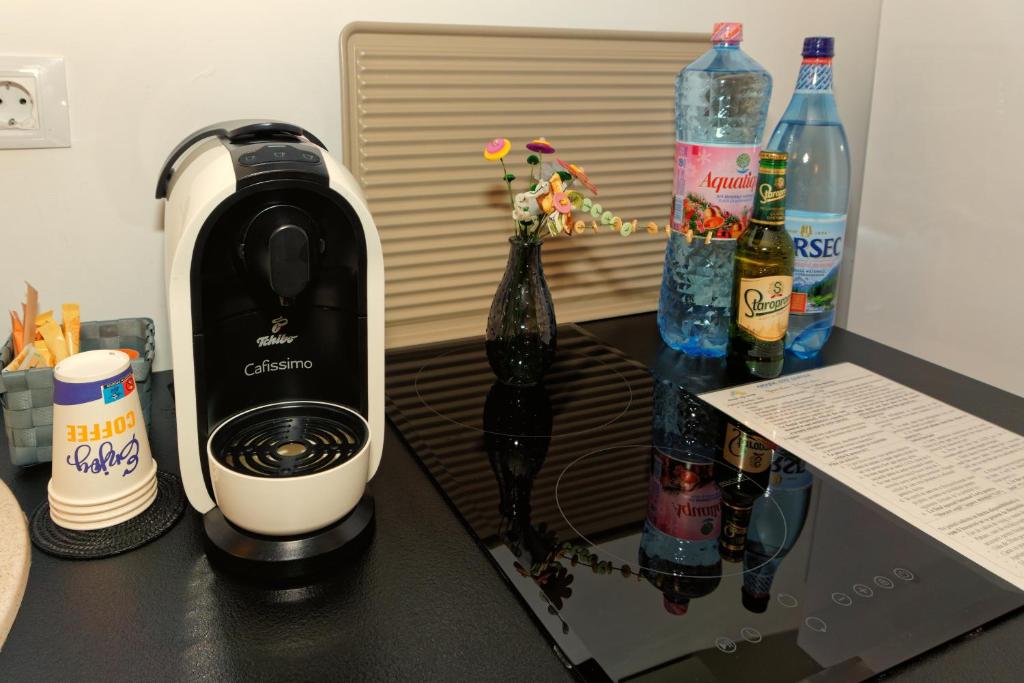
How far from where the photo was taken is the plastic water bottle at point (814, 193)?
3.64 ft

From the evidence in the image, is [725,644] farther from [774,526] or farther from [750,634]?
[774,526]

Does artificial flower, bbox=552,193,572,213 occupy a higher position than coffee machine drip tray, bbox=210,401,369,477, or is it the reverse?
artificial flower, bbox=552,193,572,213

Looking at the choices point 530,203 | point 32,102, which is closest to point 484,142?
point 530,203

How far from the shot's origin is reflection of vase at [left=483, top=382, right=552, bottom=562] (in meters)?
0.74

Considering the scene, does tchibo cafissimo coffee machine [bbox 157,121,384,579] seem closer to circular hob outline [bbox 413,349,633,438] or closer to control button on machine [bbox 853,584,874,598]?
circular hob outline [bbox 413,349,633,438]

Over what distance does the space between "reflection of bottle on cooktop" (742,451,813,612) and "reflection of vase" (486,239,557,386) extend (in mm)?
309

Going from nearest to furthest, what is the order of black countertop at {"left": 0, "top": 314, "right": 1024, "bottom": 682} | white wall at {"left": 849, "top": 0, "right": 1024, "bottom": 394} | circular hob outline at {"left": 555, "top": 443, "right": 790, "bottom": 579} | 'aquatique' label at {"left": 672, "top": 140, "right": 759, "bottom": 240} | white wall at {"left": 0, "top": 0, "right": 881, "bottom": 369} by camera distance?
black countertop at {"left": 0, "top": 314, "right": 1024, "bottom": 682} → circular hob outline at {"left": 555, "top": 443, "right": 790, "bottom": 579} → white wall at {"left": 0, "top": 0, "right": 881, "bottom": 369} → 'aquatique' label at {"left": 672, "top": 140, "right": 759, "bottom": 240} → white wall at {"left": 849, "top": 0, "right": 1024, "bottom": 394}

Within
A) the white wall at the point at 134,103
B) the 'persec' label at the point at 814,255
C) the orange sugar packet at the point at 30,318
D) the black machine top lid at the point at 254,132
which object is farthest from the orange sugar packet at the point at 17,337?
the 'persec' label at the point at 814,255

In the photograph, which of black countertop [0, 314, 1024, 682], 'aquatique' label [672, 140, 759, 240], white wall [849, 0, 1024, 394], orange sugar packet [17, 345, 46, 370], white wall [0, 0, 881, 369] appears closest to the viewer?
black countertop [0, 314, 1024, 682]

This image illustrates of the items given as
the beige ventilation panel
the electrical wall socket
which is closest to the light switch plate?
the electrical wall socket

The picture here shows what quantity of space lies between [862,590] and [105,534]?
655mm

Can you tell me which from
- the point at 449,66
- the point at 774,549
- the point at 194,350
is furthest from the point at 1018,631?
the point at 449,66

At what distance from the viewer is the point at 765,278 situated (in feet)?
3.37

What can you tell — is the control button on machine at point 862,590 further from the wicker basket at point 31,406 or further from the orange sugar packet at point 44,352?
the orange sugar packet at point 44,352
